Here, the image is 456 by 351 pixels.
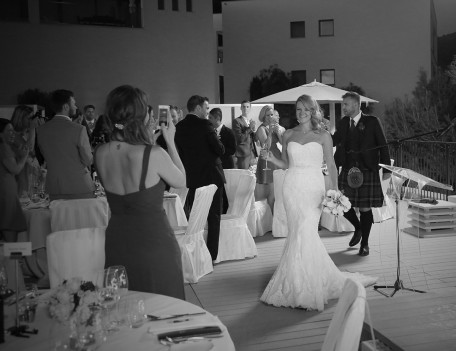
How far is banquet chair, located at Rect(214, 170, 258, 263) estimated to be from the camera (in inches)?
277

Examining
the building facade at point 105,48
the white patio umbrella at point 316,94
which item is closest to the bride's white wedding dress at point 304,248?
the white patio umbrella at point 316,94

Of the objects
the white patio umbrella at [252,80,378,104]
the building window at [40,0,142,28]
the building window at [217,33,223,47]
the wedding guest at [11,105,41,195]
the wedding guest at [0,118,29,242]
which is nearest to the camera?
the wedding guest at [0,118,29,242]

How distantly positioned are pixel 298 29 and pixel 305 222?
2500 centimetres

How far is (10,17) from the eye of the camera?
19.1m

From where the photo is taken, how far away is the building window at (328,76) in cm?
2892

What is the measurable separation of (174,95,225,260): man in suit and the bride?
935 mm

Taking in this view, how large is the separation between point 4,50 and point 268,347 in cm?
1714

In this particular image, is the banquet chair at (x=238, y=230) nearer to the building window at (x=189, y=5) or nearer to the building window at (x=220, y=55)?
the building window at (x=189, y=5)

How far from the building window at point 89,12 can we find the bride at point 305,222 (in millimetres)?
16161

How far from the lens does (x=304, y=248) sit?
5309 millimetres

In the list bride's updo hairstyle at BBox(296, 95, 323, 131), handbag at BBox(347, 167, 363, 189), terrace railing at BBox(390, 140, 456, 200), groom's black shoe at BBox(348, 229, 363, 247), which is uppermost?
bride's updo hairstyle at BBox(296, 95, 323, 131)

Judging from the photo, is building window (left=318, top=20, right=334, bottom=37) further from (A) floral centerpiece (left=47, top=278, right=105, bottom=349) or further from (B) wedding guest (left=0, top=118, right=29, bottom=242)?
(A) floral centerpiece (left=47, top=278, right=105, bottom=349)

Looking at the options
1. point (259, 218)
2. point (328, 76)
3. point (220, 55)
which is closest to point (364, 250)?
point (259, 218)

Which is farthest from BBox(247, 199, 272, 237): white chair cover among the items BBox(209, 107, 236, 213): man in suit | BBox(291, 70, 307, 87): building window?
BBox(291, 70, 307, 87): building window
